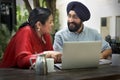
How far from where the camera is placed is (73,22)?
3113 millimetres

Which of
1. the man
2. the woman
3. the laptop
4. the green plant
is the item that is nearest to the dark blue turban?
the man

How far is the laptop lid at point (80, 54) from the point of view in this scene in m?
1.94

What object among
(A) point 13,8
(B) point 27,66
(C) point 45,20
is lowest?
(B) point 27,66

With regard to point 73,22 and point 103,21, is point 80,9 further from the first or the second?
point 103,21

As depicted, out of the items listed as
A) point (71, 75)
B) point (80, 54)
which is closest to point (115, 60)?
point (80, 54)

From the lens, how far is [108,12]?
14.5ft

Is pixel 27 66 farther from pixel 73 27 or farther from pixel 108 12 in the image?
pixel 108 12

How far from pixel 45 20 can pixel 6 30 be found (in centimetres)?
251

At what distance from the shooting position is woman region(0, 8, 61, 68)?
7.02 feet

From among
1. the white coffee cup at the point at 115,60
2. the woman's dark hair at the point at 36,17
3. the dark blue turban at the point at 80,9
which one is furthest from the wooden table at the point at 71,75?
the dark blue turban at the point at 80,9

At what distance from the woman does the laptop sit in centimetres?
25

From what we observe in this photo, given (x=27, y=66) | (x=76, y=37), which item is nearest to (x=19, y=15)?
(x=76, y=37)

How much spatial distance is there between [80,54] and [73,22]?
1.16 metres

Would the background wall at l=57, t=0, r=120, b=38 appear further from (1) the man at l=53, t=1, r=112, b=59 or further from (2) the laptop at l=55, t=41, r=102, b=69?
(2) the laptop at l=55, t=41, r=102, b=69
